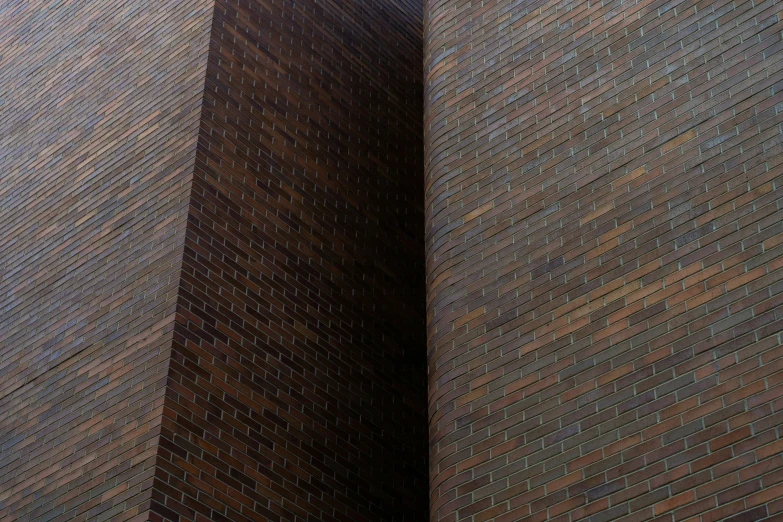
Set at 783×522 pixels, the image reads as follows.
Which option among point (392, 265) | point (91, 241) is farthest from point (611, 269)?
point (91, 241)

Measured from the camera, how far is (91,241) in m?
9.95

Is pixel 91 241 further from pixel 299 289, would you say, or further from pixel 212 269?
pixel 299 289

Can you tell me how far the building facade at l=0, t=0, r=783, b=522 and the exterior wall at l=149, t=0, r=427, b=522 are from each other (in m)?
0.02

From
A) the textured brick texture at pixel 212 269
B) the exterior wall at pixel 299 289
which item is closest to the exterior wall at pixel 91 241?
the textured brick texture at pixel 212 269

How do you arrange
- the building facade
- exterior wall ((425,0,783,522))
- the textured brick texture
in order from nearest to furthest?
1. exterior wall ((425,0,783,522))
2. the building facade
3. the textured brick texture

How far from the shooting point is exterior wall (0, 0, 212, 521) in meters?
8.47

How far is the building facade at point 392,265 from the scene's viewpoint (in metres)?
6.75

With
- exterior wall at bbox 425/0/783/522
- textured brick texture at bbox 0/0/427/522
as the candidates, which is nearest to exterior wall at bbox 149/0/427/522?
textured brick texture at bbox 0/0/427/522

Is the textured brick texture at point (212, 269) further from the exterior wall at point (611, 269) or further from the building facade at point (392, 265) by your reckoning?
the exterior wall at point (611, 269)

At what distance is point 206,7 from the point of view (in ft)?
35.0

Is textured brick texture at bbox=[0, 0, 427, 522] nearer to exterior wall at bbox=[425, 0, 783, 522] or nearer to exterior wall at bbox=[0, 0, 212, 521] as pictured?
exterior wall at bbox=[0, 0, 212, 521]

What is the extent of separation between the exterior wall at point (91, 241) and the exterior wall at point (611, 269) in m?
2.04

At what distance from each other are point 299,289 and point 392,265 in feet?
4.35

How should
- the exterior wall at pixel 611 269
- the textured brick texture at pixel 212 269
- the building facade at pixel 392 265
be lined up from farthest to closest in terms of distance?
1. the textured brick texture at pixel 212 269
2. the building facade at pixel 392 265
3. the exterior wall at pixel 611 269
